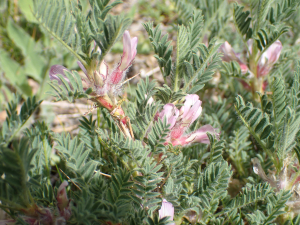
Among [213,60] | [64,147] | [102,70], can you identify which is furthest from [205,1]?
[64,147]

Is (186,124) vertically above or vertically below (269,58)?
below

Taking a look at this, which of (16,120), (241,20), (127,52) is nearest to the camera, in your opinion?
(127,52)

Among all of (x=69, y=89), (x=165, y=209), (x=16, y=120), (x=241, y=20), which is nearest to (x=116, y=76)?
(x=69, y=89)

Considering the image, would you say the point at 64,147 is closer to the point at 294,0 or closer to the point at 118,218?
the point at 118,218

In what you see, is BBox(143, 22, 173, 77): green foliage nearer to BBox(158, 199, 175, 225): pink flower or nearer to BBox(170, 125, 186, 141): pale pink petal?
BBox(170, 125, 186, 141): pale pink petal

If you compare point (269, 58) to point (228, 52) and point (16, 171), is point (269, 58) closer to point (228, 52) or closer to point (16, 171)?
point (228, 52)

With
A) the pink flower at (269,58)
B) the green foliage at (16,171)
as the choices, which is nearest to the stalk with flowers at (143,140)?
the green foliage at (16,171)

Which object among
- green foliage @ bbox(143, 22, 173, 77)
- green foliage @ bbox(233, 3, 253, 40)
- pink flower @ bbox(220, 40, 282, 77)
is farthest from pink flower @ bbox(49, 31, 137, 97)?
pink flower @ bbox(220, 40, 282, 77)

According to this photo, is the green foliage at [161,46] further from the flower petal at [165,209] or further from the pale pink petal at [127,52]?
the flower petal at [165,209]
